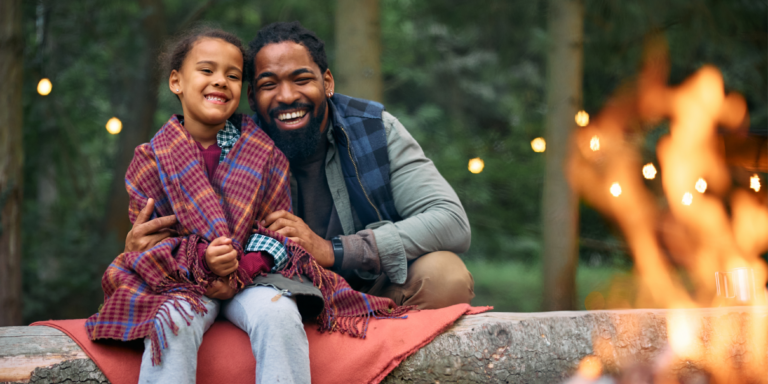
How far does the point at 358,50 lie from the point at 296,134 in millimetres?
1364

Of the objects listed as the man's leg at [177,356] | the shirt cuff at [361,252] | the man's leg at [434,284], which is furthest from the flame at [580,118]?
the man's leg at [177,356]

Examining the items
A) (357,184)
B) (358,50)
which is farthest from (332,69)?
(357,184)

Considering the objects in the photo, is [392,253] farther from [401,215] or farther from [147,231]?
[147,231]

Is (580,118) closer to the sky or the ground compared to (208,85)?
closer to the sky

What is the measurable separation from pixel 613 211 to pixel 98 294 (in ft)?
15.9

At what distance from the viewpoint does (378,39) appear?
3799 mm

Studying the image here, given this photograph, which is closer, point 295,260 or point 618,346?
point 295,260

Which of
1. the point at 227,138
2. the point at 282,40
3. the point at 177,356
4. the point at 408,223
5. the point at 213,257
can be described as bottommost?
the point at 177,356

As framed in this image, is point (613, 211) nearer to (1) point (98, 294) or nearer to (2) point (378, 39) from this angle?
(2) point (378, 39)

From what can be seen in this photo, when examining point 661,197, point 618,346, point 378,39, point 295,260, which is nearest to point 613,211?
point 661,197

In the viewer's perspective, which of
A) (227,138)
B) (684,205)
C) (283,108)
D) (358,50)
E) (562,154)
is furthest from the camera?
(684,205)

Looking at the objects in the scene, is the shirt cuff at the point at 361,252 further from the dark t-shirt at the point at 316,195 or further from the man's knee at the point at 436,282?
the dark t-shirt at the point at 316,195

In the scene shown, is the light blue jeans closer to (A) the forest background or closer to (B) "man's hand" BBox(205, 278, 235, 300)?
(B) "man's hand" BBox(205, 278, 235, 300)

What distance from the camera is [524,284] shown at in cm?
844
